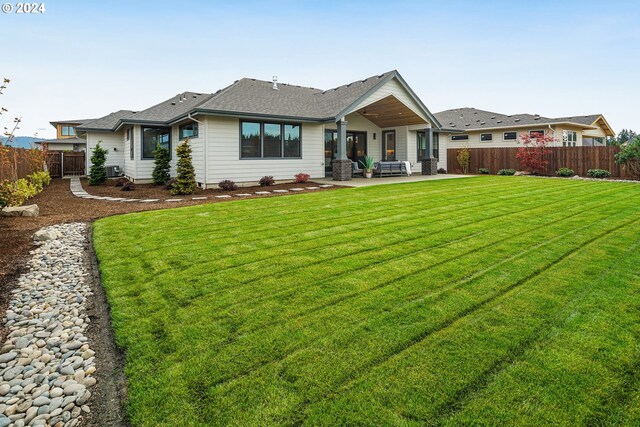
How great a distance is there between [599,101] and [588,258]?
3518 cm

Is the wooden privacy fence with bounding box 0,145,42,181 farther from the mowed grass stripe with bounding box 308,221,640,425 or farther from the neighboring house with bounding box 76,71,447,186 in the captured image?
the mowed grass stripe with bounding box 308,221,640,425

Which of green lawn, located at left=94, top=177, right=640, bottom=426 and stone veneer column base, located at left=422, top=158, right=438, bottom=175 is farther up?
stone veneer column base, located at left=422, top=158, right=438, bottom=175

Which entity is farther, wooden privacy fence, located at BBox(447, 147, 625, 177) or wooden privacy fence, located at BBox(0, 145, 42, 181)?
wooden privacy fence, located at BBox(447, 147, 625, 177)

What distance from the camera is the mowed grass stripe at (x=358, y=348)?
2.21 m

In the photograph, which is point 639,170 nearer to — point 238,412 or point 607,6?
point 607,6

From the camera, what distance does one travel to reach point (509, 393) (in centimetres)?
219

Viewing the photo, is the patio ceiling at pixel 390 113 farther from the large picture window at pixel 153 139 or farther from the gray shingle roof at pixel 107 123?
the gray shingle roof at pixel 107 123

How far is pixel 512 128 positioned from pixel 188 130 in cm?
2177

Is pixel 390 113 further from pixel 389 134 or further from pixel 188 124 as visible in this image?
pixel 188 124

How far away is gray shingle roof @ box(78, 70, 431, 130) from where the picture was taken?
1429 centimetres

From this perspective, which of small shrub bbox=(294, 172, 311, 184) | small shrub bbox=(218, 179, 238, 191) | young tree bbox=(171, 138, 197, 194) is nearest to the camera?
young tree bbox=(171, 138, 197, 194)

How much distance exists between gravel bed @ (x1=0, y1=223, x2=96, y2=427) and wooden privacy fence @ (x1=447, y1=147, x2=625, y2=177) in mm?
22566

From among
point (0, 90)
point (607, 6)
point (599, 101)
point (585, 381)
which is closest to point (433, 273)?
point (585, 381)

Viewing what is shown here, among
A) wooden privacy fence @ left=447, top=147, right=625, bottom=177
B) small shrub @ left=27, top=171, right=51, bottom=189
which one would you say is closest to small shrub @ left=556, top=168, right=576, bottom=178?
wooden privacy fence @ left=447, top=147, right=625, bottom=177
